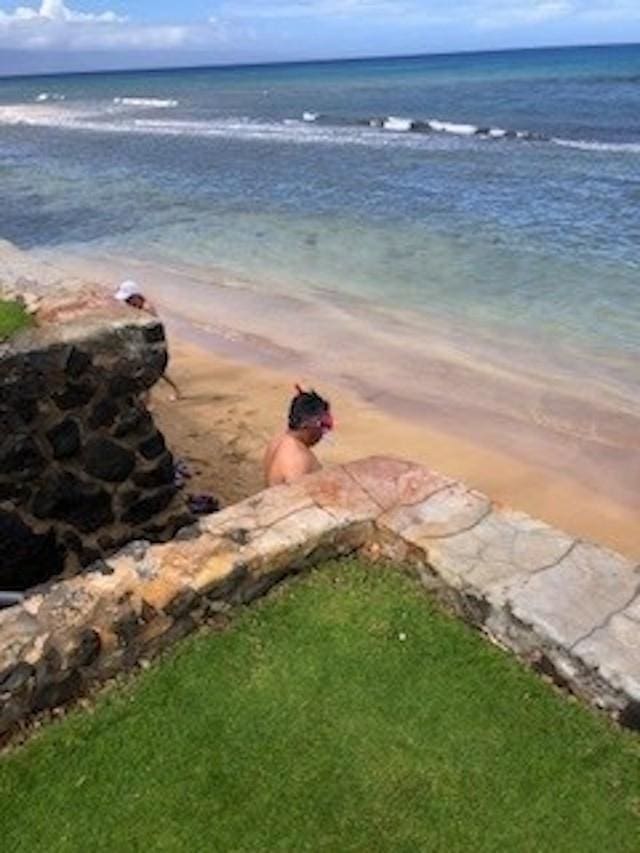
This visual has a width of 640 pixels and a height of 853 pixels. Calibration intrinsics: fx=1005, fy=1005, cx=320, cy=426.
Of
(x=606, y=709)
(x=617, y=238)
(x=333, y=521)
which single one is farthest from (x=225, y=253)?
(x=606, y=709)

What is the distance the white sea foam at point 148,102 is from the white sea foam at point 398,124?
2485 cm

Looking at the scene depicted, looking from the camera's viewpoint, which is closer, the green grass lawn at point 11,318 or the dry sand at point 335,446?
the green grass lawn at point 11,318

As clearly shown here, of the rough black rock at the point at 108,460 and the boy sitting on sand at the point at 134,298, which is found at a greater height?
the rough black rock at the point at 108,460

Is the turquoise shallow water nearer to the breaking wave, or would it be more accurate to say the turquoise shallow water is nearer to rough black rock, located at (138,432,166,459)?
the breaking wave

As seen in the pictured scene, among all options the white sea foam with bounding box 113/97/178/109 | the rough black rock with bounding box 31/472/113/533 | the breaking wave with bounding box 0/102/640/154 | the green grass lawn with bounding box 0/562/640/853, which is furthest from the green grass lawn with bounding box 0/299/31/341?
the white sea foam with bounding box 113/97/178/109

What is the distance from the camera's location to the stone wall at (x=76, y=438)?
680 cm

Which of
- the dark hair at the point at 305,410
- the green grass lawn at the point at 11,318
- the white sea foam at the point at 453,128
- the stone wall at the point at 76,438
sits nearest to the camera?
the stone wall at the point at 76,438

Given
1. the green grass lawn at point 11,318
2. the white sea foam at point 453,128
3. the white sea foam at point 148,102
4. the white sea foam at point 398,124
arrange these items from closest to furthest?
1. the green grass lawn at point 11,318
2. the white sea foam at point 453,128
3. the white sea foam at point 398,124
4. the white sea foam at point 148,102

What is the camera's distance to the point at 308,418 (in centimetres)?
718

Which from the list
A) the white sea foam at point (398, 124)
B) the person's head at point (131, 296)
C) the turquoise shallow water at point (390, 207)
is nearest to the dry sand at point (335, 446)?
the person's head at point (131, 296)

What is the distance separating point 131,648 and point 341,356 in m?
9.76

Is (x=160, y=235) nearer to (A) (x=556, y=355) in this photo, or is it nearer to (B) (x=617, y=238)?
(B) (x=617, y=238)

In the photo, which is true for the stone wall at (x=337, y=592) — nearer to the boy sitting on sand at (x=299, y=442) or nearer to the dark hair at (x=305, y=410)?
the boy sitting on sand at (x=299, y=442)

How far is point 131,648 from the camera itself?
17.6 ft
